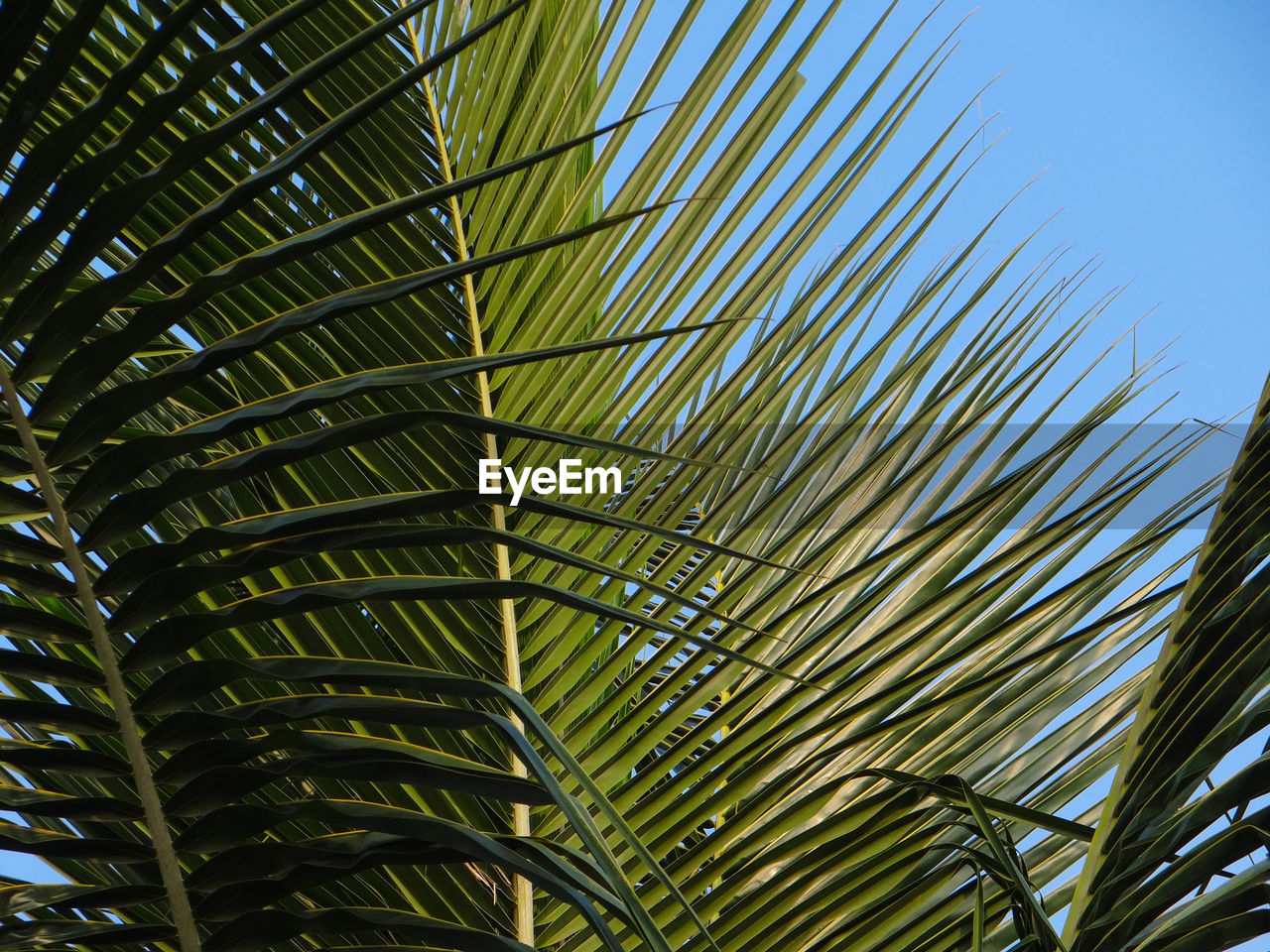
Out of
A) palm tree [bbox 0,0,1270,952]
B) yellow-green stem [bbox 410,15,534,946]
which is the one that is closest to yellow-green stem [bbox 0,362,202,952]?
palm tree [bbox 0,0,1270,952]

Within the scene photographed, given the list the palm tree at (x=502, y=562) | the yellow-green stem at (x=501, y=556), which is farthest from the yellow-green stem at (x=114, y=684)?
the yellow-green stem at (x=501, y=556)

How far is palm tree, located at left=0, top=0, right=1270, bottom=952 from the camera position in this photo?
35 centimetres

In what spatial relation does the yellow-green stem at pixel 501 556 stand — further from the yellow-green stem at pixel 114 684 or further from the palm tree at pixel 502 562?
the yellow-green stem at pixel 114 684

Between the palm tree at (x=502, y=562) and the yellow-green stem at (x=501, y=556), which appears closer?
the palm tree at (x=502, y=562)

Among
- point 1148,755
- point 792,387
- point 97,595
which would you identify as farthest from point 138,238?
point 1148,755

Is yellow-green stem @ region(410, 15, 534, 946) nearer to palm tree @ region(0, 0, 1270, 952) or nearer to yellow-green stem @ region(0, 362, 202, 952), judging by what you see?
palm tree @ region(0, 0, 1270, 952)

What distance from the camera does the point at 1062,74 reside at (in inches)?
202

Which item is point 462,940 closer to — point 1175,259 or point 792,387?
point 792,387

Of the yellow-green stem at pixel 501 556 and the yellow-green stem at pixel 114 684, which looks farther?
the yellow-green stem at pixel 501 556

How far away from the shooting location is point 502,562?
0.73 metres

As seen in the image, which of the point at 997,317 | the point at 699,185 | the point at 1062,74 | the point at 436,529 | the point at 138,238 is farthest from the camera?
the point at 1062,74

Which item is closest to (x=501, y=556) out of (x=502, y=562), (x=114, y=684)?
(x=502, y=562)

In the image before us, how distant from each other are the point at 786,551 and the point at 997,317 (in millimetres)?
286

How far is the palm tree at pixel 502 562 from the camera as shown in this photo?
350 millimetres
